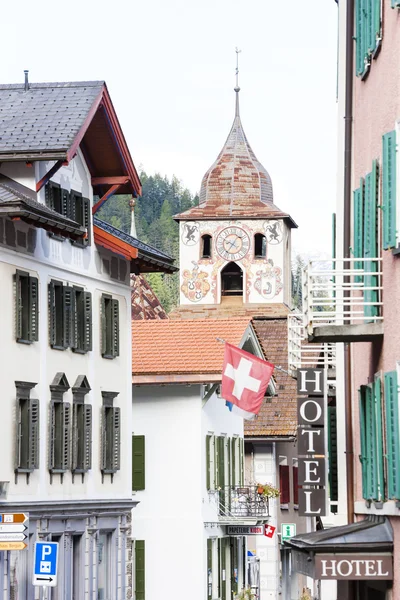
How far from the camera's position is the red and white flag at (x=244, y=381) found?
3928 cm

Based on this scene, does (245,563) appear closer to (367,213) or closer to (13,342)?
(13,342)

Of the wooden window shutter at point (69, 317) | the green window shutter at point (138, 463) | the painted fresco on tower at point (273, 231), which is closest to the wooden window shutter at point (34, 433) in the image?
the wooden window shutter at point (69, 317)

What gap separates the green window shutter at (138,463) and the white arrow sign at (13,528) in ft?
66.1

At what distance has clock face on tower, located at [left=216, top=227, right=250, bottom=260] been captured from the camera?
80125 mm

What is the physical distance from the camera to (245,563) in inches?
2105

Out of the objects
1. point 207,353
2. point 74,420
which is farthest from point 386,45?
point 207,353

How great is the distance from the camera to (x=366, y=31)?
898 inches

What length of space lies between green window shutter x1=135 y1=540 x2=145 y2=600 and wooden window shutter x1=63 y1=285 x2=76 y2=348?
1042cm

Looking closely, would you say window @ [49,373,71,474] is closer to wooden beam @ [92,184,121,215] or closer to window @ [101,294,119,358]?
window @ [101,294,119,358]

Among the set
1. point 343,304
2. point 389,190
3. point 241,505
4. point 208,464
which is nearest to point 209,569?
point 208,464

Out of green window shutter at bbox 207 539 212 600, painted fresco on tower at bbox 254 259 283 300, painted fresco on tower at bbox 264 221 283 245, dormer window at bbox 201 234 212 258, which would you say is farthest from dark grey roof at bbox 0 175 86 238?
dormer window at bbox 201 234 212 258

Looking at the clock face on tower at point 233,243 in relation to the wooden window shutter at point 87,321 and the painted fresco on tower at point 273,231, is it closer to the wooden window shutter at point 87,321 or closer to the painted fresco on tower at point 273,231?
the painted fresco on tower at point 273,231

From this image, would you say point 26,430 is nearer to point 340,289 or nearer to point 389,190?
point 340,289

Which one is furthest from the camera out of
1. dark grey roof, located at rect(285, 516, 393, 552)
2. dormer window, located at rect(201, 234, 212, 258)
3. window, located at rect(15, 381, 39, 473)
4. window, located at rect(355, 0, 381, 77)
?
dormer window, located at rect(201, 234, 212, 258)
